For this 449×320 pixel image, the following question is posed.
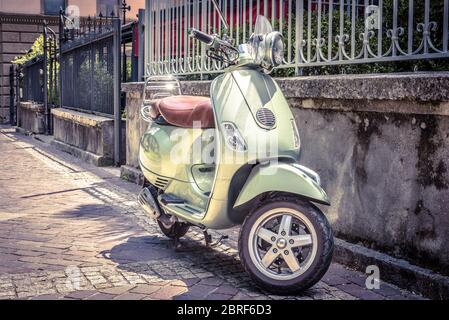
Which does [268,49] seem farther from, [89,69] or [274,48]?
[89,69]

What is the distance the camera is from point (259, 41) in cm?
396

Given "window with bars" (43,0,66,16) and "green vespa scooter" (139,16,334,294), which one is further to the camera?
"window with bars" (43,0,66,16)

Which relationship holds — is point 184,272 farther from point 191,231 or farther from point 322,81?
point 322,81

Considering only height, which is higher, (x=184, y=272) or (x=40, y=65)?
(x=40, y=65)

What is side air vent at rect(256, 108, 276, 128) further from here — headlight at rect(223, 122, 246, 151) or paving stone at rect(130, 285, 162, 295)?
paving stone at rect(130, 285, 162, 295)

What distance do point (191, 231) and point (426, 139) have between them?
2302 millimetres

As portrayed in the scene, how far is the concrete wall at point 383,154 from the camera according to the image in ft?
12.2

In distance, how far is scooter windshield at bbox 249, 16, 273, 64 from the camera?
394 centimetres

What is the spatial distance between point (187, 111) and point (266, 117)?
80 centimetres

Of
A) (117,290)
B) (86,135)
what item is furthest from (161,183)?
(86,135)

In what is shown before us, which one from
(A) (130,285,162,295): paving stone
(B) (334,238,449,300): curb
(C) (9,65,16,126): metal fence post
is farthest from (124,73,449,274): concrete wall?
(C) (9,65,16,126): metal fence post

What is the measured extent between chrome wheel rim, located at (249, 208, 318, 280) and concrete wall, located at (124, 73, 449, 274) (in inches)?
26.5
